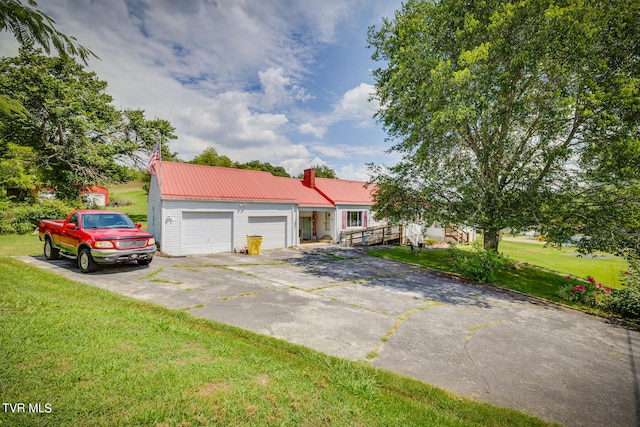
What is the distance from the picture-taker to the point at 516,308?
9.52m

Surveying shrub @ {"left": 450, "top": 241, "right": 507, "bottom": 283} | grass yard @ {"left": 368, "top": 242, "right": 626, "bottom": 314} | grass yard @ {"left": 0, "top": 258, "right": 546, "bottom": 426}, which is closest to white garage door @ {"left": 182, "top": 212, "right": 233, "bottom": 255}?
grass yard @ {"left": 368, "top": 242, "right": 626, "bottom": 314}

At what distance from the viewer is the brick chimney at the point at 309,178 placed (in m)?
25.2

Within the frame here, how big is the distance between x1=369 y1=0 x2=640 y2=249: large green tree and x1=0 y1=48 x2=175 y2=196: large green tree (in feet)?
75.8

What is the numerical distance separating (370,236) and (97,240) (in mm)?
18705

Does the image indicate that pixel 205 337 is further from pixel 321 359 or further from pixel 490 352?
pixel 490 352

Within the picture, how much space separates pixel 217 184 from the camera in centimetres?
1819

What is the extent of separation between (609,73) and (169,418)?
16584mm

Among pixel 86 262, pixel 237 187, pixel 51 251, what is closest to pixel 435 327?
pixel 86 262

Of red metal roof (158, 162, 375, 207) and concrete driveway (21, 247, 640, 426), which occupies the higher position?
red metal roof (158, 162, 375, 207)

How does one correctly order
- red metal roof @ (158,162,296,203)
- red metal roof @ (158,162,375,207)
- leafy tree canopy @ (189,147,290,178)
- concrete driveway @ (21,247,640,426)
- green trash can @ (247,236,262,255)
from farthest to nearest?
leafy tree canopy @ (189,147,290,178)
green trash can @ (247,236,262,255)
red metal roof @ (158,162,375,207)
red metal roof @ (158,162,296,203)
concrete driveway @ (21,247,640,426)

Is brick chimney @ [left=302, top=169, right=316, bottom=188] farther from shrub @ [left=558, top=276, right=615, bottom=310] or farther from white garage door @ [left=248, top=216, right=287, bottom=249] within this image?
shrub @ [left=558, top=276, right=615, bottom=310]

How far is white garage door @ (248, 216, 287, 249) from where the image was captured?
60.7ft

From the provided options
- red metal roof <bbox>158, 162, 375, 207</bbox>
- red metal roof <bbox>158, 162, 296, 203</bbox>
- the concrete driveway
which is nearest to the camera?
the concrete driveway

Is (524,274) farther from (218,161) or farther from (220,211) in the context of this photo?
(218,161)
